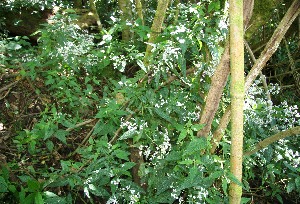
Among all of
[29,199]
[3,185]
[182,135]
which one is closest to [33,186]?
[29,199]

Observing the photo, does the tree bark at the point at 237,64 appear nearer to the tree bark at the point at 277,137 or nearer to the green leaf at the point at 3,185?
the tree bark at the point at 277,137

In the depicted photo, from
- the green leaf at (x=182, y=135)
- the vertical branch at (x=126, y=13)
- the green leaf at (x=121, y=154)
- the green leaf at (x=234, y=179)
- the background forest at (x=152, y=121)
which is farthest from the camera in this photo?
the vertical branch at (x=126, y=13)

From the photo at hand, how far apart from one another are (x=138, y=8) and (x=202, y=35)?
69.9 inches

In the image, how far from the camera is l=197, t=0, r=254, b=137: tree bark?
181 cm

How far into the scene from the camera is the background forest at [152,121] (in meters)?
2.05

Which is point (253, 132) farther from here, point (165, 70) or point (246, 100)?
point (165, 70)

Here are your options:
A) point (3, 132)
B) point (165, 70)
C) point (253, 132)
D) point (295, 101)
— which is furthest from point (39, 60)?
point (295, 101)

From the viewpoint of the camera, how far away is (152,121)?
2.26 meters

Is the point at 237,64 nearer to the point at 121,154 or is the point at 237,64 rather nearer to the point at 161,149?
the point at 161,149

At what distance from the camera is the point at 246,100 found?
2535 millimetres

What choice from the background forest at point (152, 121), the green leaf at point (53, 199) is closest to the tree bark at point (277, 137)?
the background forest at point (152, 121)

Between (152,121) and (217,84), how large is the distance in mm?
546

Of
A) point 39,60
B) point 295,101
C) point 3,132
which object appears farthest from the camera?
point 295,101

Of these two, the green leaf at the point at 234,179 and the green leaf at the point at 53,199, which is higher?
the green leaf at the point at 234,179
